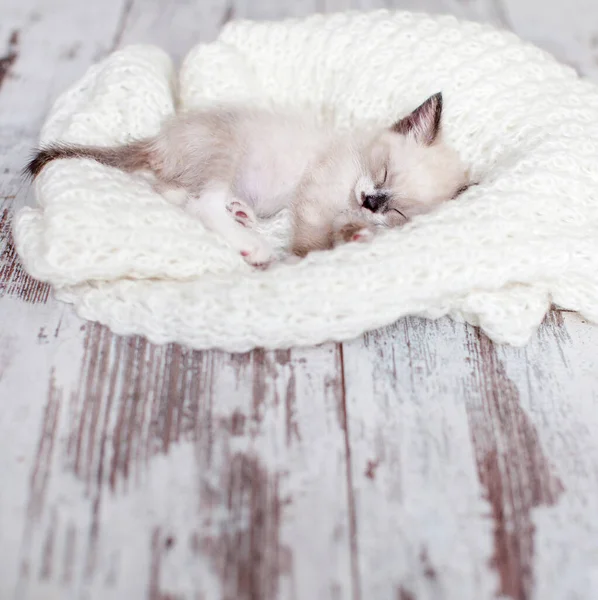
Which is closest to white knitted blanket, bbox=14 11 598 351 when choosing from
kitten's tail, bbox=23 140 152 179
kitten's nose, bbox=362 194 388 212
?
kitten's tail, bbox=23 140 152 179

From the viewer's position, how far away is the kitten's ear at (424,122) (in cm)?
123

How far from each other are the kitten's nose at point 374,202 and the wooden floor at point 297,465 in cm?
31

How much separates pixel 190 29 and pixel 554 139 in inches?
50.7

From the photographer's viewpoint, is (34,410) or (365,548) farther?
(34,410)

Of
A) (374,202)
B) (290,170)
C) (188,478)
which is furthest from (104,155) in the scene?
(188,478)

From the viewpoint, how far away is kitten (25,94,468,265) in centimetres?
123

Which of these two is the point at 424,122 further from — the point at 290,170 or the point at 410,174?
the point at 290,170

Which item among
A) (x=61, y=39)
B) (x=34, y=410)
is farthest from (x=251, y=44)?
(x=34, y=410)

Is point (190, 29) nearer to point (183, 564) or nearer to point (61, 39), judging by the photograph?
point (61, 39)

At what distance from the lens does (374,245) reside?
104 cm

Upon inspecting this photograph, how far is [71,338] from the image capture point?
1060 mm

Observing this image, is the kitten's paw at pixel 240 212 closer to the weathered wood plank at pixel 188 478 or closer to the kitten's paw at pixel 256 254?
the kitten's paw at pixel 256 254

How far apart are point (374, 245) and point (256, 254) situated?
0.26 metres

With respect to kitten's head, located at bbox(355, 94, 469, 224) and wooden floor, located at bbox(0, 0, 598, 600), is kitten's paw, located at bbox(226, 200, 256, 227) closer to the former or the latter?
kitten's head, located at bbox(355, 94, 469, 224)
